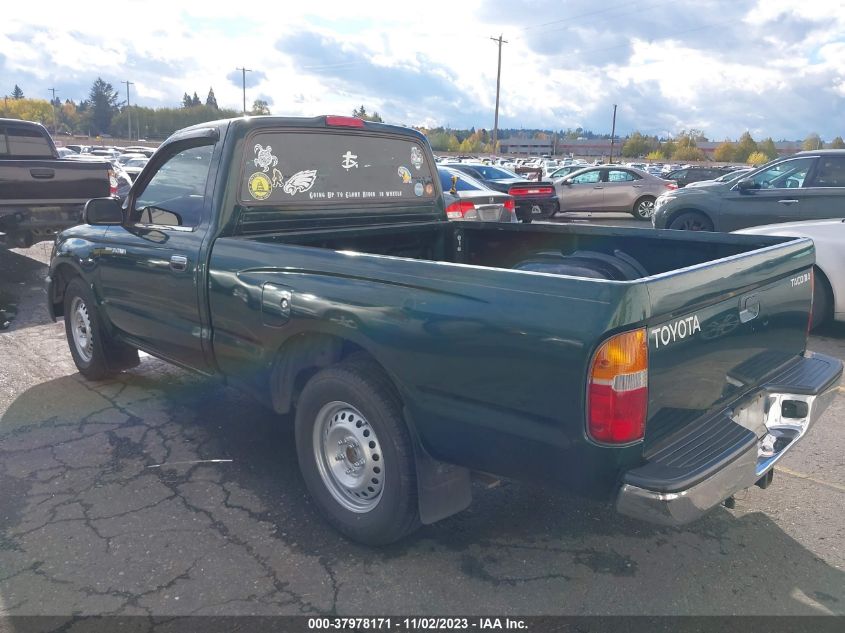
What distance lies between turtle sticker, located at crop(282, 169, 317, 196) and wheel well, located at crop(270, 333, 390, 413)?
1.15 m

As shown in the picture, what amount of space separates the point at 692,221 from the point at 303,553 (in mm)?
9589

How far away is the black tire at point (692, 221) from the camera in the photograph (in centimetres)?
1079

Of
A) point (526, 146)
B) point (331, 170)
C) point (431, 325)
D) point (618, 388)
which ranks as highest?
point (526, 146)

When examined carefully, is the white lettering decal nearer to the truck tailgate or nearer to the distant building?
the truck tailgate

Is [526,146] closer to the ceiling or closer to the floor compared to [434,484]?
closer to the ceiling

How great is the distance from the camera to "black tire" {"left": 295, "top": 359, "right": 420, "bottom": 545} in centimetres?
288

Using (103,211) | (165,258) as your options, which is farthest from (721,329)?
(103,211)

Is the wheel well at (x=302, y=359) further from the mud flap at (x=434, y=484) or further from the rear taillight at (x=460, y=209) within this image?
the rear taillight at (x=460, y=209)

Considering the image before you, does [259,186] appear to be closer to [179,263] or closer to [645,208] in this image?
[179,263]

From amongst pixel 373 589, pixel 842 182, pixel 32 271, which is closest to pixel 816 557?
pixel 373 589

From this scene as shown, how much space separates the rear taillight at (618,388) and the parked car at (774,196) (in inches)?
341

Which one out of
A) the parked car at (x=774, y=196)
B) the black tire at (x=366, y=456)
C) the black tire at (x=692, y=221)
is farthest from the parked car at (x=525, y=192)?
the black tire at (x=366, y=456)

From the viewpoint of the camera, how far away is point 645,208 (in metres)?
19.2

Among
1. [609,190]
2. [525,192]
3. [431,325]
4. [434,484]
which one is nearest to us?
[431,325]
